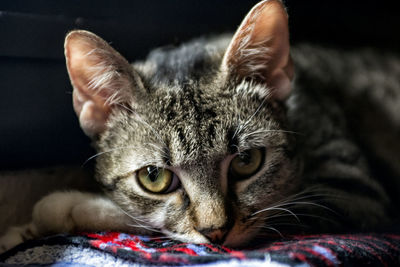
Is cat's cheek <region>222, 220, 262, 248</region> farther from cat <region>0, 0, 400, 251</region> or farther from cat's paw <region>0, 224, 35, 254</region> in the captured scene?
cat's paw <region>0, 224, 35, 254</region>

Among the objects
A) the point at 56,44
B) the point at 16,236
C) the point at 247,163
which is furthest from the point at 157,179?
the point at 56,44

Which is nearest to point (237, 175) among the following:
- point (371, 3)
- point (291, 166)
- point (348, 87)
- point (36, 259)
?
point (291, 166)

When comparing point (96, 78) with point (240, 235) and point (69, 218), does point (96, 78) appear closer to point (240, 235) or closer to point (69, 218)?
point (69, 218)

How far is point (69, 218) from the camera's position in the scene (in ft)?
3.78

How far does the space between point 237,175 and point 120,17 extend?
740 millimetres

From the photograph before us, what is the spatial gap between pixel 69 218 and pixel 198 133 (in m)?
0.45

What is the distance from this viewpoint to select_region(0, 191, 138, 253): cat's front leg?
1.14 meters

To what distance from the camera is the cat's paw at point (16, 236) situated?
1158 mm

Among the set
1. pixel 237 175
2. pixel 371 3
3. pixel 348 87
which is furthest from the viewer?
pixel 371 3

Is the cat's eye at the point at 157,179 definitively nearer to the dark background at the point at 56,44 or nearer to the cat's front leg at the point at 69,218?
the cat's front leg at the point at 69,218

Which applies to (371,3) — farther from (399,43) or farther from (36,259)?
(36,259)

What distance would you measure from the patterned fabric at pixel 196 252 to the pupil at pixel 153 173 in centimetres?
17

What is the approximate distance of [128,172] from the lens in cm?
115

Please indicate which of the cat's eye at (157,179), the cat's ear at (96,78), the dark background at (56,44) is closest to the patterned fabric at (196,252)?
the cat's eye at (157,179)
